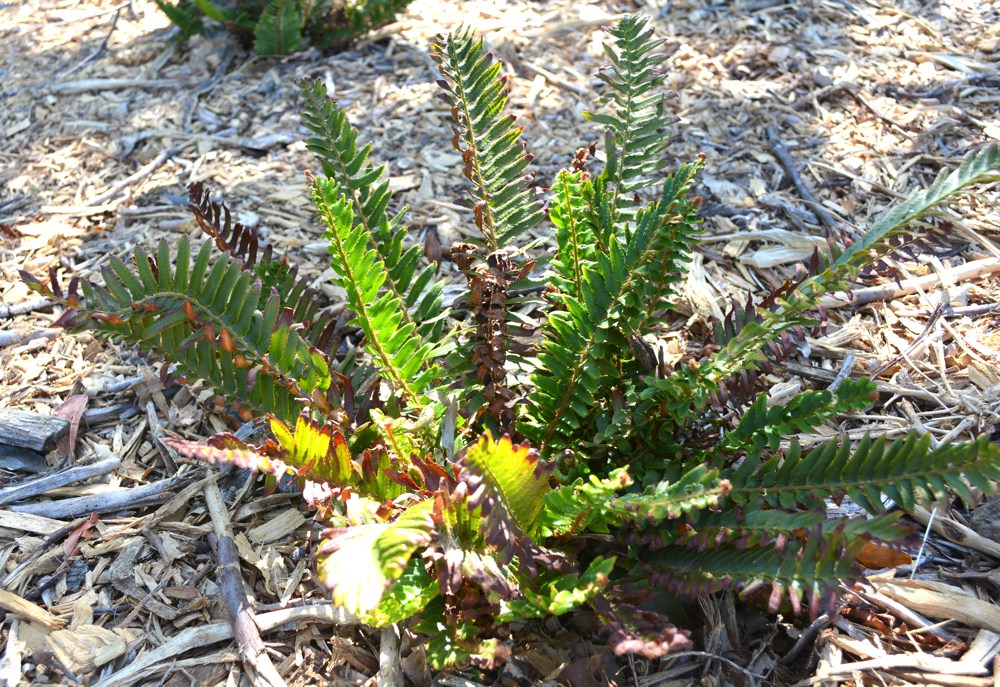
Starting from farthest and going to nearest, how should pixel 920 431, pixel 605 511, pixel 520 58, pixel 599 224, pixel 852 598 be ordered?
pixel 520 58, pixel 920 431, pixel 599 224, pixel 852 598, pixel 605 511

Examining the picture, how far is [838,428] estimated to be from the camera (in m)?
2.24

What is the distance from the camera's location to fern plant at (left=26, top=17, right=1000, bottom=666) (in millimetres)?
1494

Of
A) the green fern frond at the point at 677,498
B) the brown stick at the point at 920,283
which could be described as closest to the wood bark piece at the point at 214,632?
the green fern frond at the point at 677,498

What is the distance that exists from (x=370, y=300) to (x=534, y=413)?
1.69ft

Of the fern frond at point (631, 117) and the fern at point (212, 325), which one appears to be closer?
the fern at point (212, 325)

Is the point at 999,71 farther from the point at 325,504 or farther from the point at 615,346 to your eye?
the point at 325,504

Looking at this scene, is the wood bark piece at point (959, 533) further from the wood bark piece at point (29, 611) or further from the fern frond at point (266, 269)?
the wood bark piece at point (29, 611)

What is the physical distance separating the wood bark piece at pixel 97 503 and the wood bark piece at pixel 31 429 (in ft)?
0.59

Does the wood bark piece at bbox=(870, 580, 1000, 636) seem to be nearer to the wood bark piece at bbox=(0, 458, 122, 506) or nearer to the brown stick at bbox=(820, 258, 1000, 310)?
the brown stick at bbox=(820, 258, 1000, 310)

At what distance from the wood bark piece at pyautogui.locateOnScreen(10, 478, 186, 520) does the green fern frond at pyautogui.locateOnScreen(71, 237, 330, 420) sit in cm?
50

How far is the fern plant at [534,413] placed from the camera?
149 cm

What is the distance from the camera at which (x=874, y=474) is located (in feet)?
5.22

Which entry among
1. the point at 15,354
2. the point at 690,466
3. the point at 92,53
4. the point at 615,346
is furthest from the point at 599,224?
the point at 92,53

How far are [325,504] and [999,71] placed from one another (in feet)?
10.9
